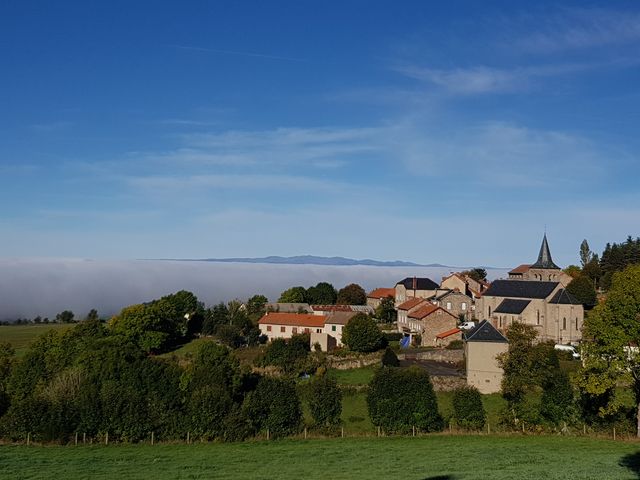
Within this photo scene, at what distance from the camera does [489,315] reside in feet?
214

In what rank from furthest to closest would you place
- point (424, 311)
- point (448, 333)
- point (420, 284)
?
point (420, 284) < point (424, 311) < point (448, 333)

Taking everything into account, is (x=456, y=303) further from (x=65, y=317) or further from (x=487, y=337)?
(x=65, y=317)

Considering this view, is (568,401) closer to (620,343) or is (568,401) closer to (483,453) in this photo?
(620,343)

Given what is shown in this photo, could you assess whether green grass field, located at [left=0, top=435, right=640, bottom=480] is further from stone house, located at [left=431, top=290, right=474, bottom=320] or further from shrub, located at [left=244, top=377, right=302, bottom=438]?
stone house, located at [left=431, top=290, right=474, bottom=320]

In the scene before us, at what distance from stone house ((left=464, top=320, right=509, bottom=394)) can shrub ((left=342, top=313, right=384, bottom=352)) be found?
1409 cm

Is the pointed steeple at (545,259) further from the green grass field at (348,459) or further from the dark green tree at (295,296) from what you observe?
the green grass field at (348,459)

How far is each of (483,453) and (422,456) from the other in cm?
248

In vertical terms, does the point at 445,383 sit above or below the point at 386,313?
below

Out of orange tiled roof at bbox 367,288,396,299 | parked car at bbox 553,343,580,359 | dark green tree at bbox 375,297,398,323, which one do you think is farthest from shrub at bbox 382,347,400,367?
orange tiled roof at bbox 367,288,396,299

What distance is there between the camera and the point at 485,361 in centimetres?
4209

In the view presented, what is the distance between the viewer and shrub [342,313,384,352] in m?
55.2

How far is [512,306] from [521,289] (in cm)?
263

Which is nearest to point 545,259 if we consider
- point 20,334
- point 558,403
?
point 558,403

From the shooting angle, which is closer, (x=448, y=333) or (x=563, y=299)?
(x=448, y=333)
